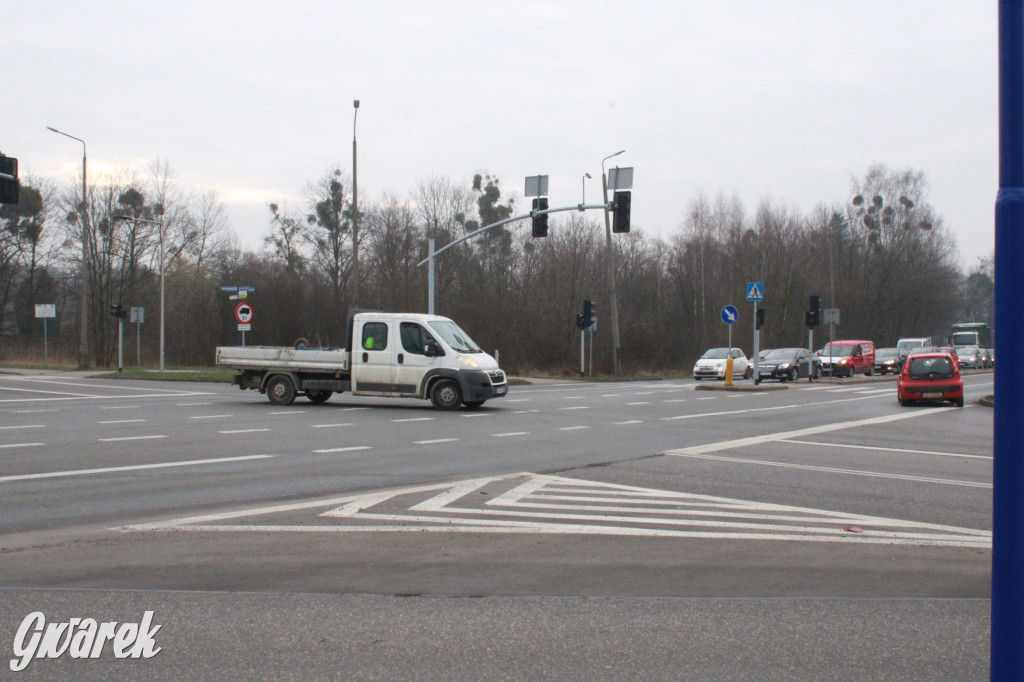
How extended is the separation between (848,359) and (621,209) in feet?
74.6

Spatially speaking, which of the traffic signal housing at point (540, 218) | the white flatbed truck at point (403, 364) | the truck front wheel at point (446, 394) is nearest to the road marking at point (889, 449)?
the white flatbed truck at point (403, 364)

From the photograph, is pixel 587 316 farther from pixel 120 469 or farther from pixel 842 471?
pixel 120 469

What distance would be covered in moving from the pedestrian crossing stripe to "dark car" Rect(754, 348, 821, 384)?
32.6 metres

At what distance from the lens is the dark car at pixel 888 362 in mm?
49844

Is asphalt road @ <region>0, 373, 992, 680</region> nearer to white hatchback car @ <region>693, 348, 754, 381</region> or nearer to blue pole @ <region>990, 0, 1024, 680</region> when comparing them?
blue pole @ <region>990, 0, 1024, 680</region>

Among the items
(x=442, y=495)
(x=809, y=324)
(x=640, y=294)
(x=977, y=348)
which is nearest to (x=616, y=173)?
(x=809, y=324)

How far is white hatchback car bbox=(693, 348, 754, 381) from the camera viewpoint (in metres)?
43.0

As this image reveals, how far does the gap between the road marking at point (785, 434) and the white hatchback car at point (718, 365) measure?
18.9 meters

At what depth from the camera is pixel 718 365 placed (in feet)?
141

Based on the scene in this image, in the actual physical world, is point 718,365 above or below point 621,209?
below

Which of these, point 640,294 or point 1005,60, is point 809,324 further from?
point 1005,60

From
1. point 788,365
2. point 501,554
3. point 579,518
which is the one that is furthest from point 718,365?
point 501,554

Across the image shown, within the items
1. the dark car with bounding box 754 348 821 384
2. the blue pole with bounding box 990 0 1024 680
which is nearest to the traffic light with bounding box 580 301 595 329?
the dark car with bounding box 754 348 821 384

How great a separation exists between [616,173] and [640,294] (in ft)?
118
